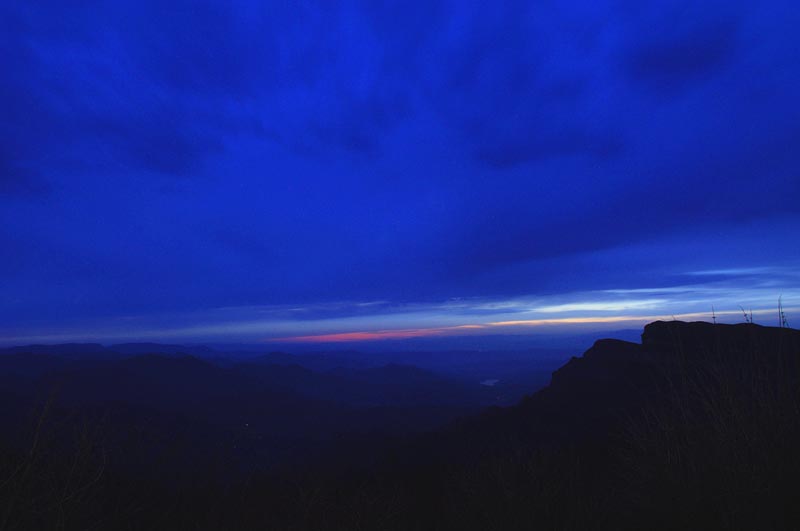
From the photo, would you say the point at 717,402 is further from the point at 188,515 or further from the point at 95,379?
the point at 95,379

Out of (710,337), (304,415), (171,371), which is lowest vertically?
(304,415)

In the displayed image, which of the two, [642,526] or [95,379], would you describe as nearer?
[642,526]

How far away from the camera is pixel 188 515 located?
6355mm

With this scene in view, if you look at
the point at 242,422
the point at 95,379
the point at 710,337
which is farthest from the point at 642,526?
the point at 95,379

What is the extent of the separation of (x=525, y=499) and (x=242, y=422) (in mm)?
144593

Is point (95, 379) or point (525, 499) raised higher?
point (525, 499)

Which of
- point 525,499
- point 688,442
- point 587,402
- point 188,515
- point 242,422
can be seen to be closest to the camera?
point 688,442

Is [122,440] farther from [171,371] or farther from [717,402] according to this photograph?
[171,371]

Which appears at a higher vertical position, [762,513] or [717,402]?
[717,402]

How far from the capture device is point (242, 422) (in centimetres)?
12875

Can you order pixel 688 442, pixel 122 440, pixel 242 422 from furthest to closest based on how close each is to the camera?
1. pixel 242 422
2. pixel 122 440
3. pixel 688 442

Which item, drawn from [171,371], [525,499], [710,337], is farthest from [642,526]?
[171,371]

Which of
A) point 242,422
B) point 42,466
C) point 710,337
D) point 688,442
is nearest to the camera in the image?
point 42,466

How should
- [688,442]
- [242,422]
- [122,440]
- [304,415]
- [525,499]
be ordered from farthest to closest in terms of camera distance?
[304,415] < [242,422] < [525,499] < [122,440] < [688,442]
